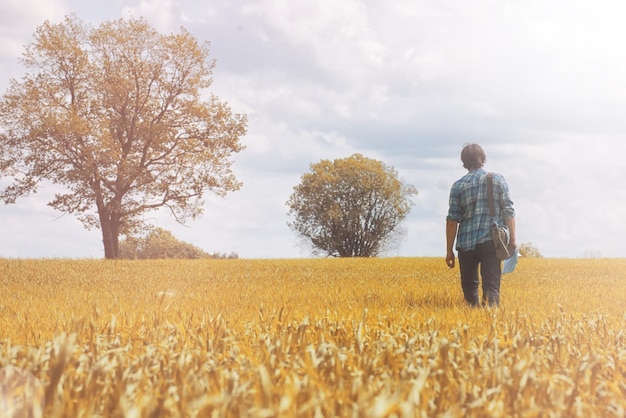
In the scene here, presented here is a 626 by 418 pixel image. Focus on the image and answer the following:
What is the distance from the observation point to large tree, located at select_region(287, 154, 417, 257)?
170 feet

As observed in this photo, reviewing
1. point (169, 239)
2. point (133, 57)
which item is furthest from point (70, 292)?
point (169, 239)

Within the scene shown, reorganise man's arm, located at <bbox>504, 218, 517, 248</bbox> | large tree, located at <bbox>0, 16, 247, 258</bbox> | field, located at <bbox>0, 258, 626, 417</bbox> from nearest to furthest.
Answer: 1. field, located at <bbox>0, 258, 626, 417</bbox>
2. man's arm, located at <bbox>504, 218, 517, 248</bbox>
3. large tree, located at <bbox>0, 16, 247, 258</bbox>

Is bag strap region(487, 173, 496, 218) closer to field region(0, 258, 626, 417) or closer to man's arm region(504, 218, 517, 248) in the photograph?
man's arm region(504, 218, 517, 248)

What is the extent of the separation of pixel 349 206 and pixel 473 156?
42.4 meters

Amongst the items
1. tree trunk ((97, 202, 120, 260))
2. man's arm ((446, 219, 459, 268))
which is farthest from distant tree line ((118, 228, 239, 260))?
man's arm ((446, 219, 459, 268))

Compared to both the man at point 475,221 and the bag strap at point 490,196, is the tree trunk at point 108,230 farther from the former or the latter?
the bag strap at point 490,196

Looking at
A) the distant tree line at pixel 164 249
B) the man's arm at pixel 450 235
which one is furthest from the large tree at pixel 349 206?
the man's arm at pixel 450 235

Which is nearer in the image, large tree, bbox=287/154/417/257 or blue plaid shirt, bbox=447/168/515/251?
blue plaid shirt, bbox=447/168/515/251

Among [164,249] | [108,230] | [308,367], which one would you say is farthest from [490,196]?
[164,249]

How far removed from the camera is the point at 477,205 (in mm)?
9273

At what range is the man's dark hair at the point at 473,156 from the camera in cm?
956

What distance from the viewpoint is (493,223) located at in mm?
9156

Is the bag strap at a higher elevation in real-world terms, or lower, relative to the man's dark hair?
→ lower

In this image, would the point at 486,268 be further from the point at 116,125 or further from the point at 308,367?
the point at 116,125
